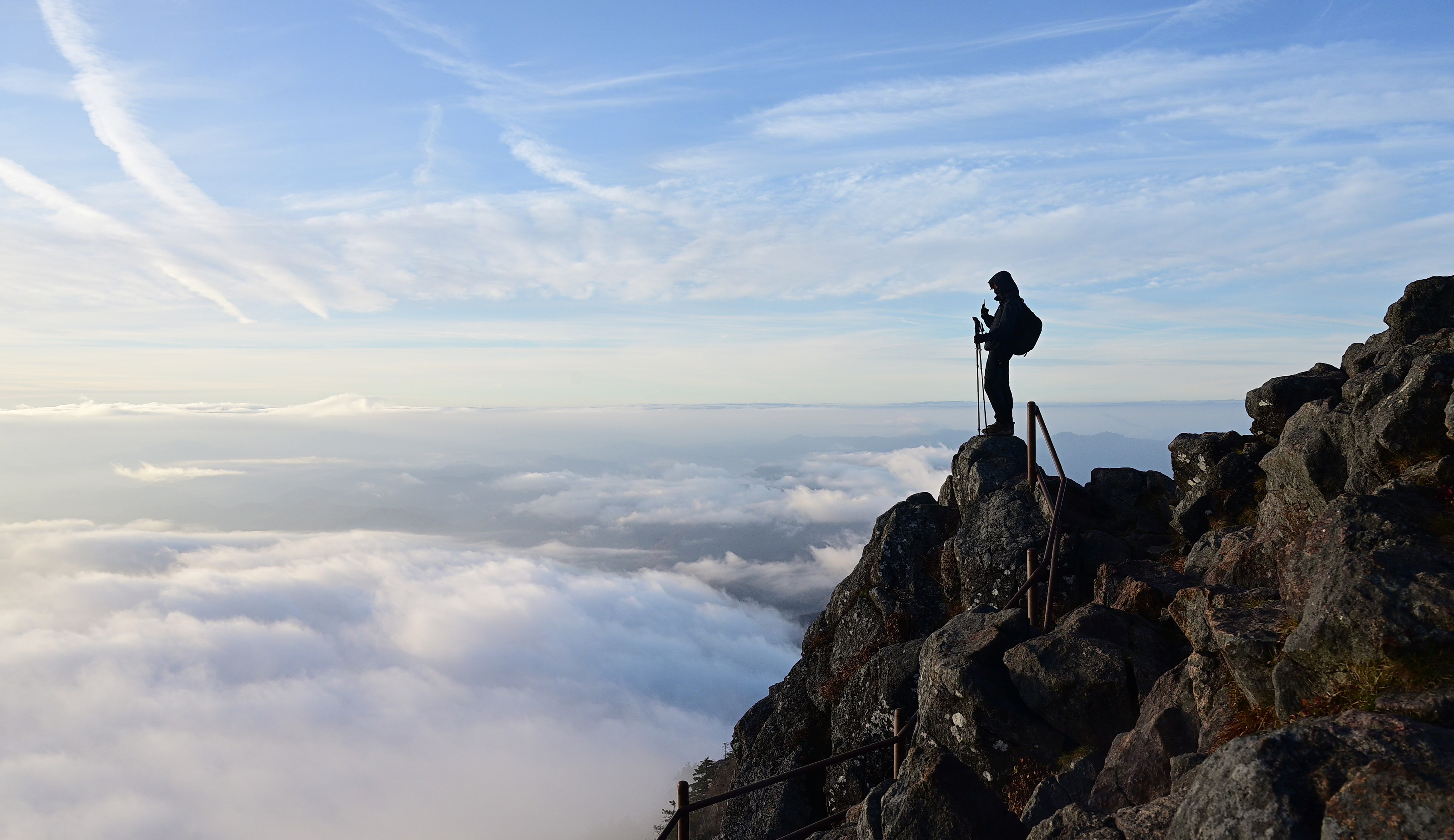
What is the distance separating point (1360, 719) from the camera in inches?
226

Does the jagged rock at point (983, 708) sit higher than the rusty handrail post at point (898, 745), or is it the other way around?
the jagged rock at point (983, 708)

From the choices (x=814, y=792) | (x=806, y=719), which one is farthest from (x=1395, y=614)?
(x=806, y=719)

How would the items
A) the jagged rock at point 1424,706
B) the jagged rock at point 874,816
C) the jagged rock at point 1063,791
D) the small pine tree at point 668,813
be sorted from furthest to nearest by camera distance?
the small pine tree at point 668,813
the jagged rock at point 874,816
the jagged rock at point 1063,791
the jagged rock at point 1424,706

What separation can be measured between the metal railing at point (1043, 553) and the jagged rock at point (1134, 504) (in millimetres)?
1651

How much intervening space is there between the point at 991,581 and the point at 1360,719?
11.9 m

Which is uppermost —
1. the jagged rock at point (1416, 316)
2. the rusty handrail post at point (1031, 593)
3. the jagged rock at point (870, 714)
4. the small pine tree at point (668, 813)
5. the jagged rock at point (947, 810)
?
the jagged rock at point (1416, 316)

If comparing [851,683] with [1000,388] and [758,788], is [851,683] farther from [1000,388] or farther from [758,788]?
[1000,388]

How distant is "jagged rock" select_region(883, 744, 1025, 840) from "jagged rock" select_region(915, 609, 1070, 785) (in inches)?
93.8

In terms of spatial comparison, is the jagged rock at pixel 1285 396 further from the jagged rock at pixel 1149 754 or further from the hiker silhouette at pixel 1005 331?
the jagged rock at pixel 1149 754

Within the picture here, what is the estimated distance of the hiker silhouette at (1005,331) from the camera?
21.6 metres

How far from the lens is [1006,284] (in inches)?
852

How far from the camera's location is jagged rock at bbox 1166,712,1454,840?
4.90 m

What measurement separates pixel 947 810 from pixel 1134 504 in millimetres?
12861

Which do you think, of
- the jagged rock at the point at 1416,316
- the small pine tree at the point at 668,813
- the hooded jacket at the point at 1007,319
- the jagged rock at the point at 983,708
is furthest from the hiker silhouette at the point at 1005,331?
the small pine tree at the point at 668,813
